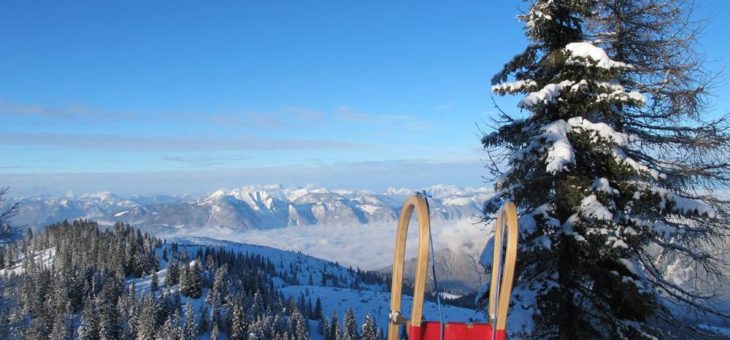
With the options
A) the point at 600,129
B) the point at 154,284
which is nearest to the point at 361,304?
the point at 154,284

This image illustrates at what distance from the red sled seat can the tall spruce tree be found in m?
4.15

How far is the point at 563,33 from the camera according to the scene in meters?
10.5

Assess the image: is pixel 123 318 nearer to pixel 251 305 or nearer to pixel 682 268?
pixel 251 305

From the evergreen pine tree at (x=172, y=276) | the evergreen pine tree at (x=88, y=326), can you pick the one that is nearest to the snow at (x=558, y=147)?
the evergreen pine tree at (x=88, y=326)

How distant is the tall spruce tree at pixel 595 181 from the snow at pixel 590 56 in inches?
0.9

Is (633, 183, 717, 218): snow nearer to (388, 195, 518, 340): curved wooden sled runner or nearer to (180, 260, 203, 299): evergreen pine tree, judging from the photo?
(388, 195, 518, 340): curved wooden sled runner

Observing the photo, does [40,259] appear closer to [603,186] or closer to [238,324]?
[238,324]

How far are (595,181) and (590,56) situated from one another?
2.31 m

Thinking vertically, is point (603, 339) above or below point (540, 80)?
below

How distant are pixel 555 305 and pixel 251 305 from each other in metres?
112

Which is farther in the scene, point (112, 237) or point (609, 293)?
point (112, 237)

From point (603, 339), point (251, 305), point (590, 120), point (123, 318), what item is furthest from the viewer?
point (251, 305)

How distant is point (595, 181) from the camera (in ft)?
30.6

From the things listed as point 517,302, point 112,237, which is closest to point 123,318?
point 112,237
